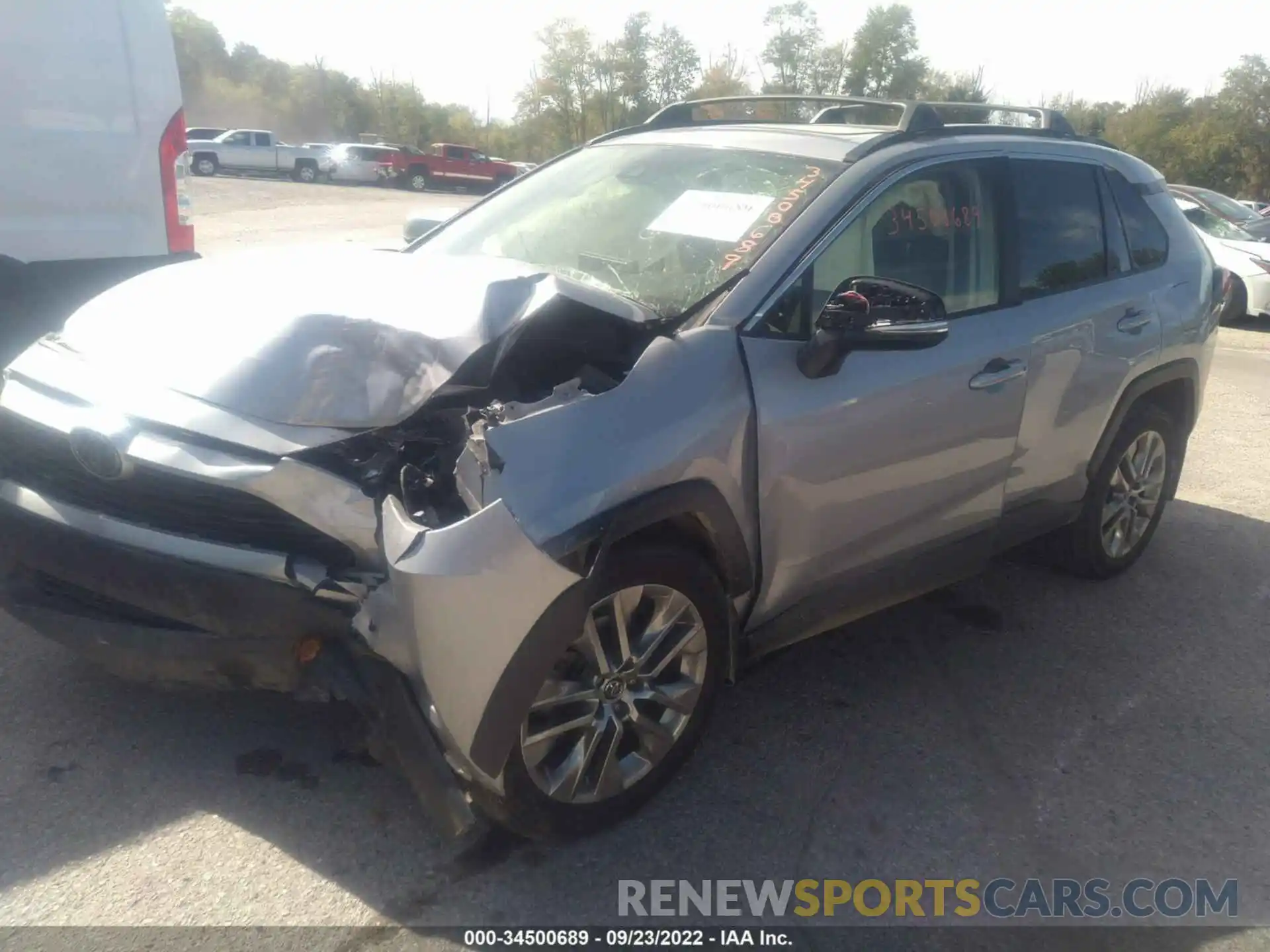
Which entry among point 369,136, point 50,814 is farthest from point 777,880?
point 369,136

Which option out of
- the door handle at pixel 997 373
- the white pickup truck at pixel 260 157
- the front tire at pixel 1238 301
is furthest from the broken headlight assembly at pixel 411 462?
the white pickup truck at pixel 260 157

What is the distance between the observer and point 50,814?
288 cm

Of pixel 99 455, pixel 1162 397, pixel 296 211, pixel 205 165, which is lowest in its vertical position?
pixel 205 165

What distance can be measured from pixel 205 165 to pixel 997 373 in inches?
1647

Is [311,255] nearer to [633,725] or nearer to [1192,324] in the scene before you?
[633,725]

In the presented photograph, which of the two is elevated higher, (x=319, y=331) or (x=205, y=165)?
(x=319, y=331)

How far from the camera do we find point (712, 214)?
3.54 meters

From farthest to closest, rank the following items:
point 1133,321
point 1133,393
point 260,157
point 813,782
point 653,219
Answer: point 260,157, point 1133,393, point 1133,321, point 653,219, point 813,782

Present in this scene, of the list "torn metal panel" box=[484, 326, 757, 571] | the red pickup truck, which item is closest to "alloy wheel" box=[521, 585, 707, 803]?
"torn metal panel" box=[484, 326, 757, 571]

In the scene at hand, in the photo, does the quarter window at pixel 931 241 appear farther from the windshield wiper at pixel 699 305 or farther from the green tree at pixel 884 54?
the green tree at pixel 884 54

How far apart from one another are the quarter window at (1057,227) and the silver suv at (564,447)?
0.03 meters

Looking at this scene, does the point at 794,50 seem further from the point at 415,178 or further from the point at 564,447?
the point at 564,447

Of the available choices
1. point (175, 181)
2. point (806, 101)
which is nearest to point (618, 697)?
point (806, 101)

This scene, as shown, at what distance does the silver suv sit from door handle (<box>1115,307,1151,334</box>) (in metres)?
0.38
